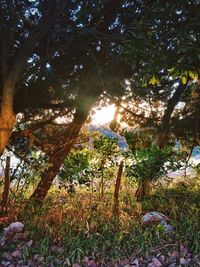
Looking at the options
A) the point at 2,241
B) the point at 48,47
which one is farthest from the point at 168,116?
the point at 2,241

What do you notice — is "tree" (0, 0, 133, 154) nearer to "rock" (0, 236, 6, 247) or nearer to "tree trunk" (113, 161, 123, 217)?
"rock" (0, 236, 6, 247)

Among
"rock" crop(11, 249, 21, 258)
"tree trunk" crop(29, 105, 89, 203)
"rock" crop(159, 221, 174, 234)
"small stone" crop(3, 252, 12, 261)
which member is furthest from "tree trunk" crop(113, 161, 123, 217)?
"small stone" crop(3, 252, 12, 261)

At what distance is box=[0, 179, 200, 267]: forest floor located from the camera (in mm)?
5008

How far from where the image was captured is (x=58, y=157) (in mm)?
7133

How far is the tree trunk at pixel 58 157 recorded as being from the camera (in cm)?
693

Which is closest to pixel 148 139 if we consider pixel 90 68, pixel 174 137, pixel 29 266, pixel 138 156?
pixel 174 137

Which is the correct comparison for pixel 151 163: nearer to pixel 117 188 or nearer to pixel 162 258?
pixel 117 188

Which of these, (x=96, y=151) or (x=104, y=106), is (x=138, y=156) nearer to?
(x=96, y=151)

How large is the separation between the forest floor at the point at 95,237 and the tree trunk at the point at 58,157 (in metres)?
0.44

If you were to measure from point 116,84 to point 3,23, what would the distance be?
2.31 m

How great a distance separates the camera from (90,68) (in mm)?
6555

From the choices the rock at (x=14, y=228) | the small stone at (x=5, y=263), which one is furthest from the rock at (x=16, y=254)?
the rock at (x=14, y=228)

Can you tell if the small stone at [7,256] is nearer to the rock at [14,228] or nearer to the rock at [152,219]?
the rock at [14,228]

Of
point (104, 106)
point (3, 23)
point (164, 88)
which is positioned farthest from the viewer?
point (164, 88)
